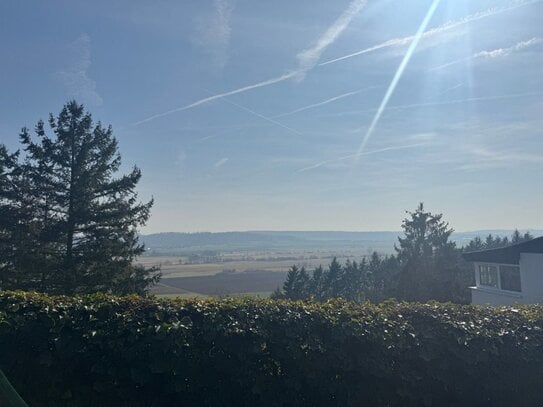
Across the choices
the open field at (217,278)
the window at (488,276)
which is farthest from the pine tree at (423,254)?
the window at (488,276)

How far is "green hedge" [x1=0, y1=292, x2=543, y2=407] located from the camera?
4.32 m

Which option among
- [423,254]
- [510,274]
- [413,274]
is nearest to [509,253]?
[510,274]

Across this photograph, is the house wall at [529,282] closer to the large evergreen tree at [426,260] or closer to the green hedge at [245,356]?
the green hedge at [245,356]

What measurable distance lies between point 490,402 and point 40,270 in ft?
60.8

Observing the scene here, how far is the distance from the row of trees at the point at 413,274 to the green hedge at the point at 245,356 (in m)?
16.4

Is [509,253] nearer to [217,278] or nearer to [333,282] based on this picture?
[333,282]

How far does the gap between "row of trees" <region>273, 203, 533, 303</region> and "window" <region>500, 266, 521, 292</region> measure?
446 centimetres

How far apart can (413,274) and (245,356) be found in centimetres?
3538

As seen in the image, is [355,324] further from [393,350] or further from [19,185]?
[19,185]

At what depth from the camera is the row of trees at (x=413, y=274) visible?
33531mm

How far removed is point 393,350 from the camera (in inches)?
186

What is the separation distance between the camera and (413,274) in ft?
123

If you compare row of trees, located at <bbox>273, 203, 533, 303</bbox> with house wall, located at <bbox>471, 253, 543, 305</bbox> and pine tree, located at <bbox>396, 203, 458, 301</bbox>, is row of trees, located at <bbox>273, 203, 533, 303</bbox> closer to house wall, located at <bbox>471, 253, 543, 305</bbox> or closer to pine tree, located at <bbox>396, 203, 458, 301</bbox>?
pine tree, located at <bbox>396, 203, 458, 301</bbox>

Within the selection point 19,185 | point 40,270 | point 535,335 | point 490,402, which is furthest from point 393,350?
point 19,185
